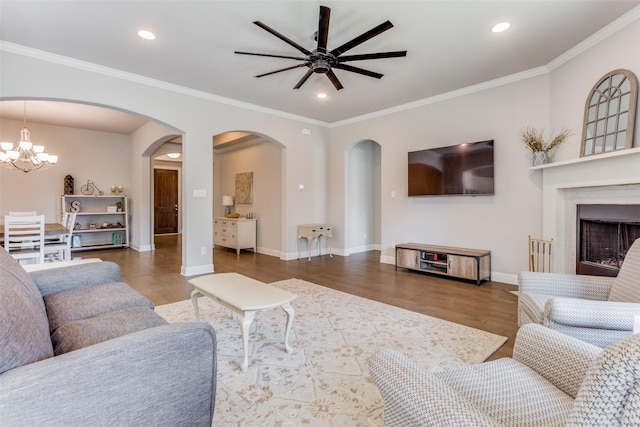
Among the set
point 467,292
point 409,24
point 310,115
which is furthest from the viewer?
point 310,115

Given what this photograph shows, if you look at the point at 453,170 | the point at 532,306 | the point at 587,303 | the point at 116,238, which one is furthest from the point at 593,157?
the point at 116,238

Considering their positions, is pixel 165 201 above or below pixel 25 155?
below

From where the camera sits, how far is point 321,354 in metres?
2.34

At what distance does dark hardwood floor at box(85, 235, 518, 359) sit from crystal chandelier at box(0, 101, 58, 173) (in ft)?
7.08

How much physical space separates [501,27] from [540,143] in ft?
5.23

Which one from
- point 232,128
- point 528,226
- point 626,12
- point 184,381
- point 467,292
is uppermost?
point 626,12

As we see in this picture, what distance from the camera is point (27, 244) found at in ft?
13.3

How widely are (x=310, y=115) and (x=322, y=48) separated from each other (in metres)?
3.33

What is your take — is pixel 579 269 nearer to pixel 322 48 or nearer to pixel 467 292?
pixel 467 292

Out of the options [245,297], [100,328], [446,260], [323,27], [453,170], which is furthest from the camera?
[453,170]

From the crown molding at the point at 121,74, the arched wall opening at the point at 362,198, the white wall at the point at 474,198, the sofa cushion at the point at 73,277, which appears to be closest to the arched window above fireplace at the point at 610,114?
the white wall at the point at 474,198

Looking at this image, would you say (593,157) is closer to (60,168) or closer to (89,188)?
(89,188)

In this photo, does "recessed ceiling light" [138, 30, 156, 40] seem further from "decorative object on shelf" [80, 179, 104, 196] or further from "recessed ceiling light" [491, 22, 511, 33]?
"decorative object on shelf" [80, 179, 104, 196]

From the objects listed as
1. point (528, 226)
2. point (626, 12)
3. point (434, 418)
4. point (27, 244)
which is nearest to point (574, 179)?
point (528, 226)
